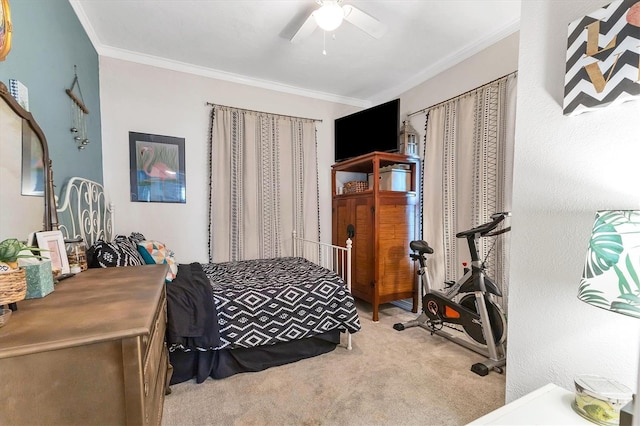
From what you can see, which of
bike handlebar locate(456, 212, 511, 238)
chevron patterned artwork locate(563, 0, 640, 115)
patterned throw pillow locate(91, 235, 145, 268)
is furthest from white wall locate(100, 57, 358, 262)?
chevron patterned artwork locate(563, 0, 640, 115)

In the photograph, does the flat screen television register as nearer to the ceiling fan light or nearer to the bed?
the ceiling fan light

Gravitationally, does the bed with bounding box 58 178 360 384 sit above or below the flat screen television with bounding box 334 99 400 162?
below

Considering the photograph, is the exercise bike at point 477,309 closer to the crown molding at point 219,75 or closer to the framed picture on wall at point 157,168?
the crown molding at point 219,75

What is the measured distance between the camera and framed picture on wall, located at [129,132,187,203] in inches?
107

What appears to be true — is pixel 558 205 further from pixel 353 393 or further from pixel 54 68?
pixel 54 68

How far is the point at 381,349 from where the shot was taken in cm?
227

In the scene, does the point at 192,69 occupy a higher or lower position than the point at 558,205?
higher

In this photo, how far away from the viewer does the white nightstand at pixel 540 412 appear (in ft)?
2.48

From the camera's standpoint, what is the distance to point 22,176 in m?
1.16

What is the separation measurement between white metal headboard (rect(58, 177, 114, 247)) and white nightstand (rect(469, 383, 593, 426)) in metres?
2.16

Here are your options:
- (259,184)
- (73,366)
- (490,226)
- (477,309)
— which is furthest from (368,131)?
(73,366)

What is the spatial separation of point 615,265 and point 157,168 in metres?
3.22

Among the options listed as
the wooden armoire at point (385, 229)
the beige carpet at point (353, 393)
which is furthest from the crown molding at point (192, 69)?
the beige carpet at point (353, 393)

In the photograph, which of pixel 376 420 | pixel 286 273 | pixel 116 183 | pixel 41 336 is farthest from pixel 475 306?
pixel 116 183
